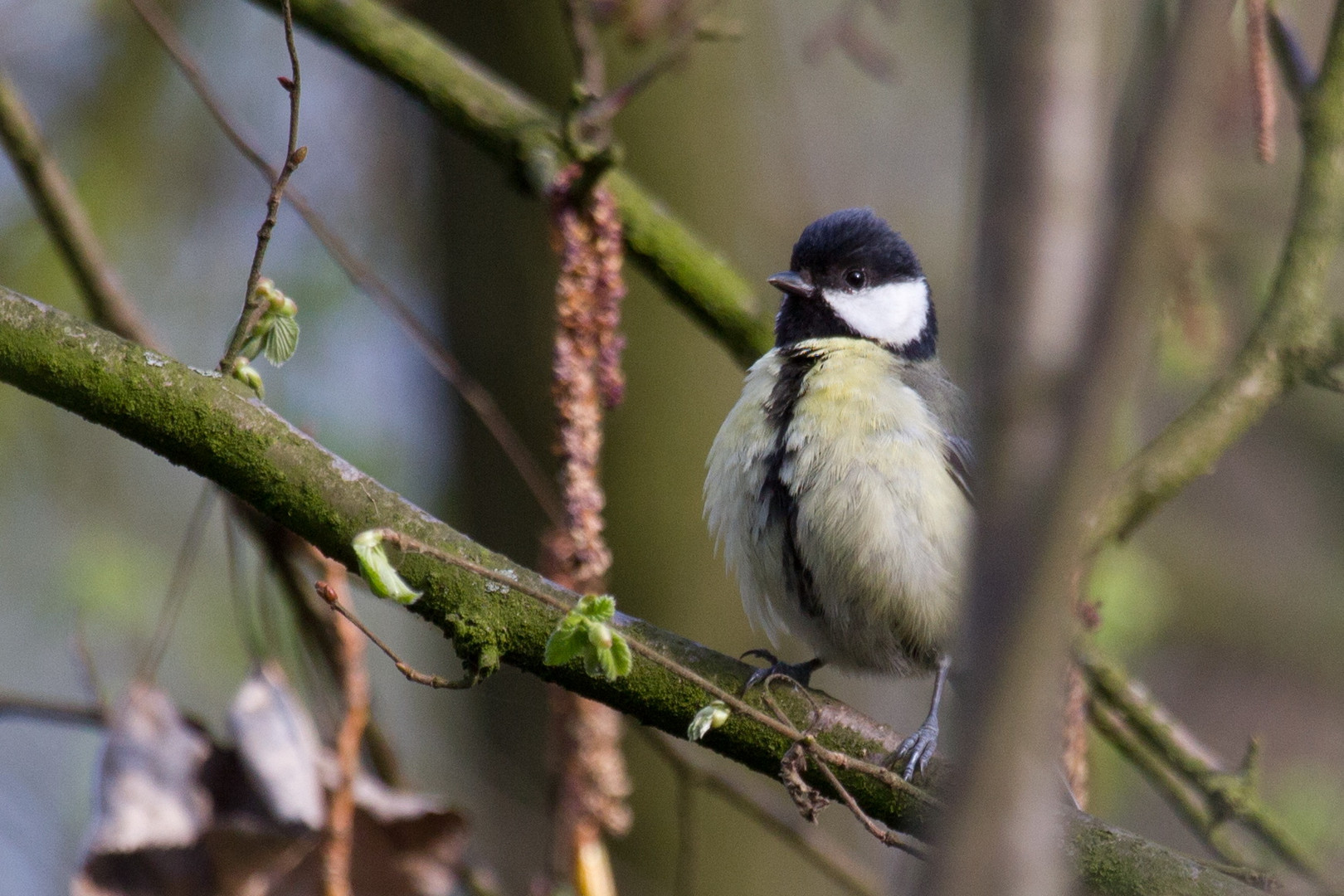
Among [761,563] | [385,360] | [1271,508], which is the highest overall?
[1271,508]

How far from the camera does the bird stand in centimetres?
239

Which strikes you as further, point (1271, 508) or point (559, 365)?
point (1271, 508)

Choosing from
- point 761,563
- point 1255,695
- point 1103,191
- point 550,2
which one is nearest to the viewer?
point 1103,191

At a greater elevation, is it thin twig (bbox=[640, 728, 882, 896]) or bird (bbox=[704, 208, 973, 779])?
bird (bbox=[704, 208, 973, 779])

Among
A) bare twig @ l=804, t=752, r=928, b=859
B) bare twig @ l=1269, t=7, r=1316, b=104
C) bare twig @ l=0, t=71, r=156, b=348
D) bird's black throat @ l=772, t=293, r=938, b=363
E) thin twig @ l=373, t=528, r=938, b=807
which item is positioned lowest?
bare twig @ l=804, t=752, r=928, b=859

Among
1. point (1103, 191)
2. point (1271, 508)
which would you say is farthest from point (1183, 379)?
point (1103, 191)

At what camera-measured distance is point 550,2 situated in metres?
3.92

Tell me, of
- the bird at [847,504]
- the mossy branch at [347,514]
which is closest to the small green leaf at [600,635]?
the mossy branch at [347,514]

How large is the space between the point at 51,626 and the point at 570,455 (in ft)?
13.0

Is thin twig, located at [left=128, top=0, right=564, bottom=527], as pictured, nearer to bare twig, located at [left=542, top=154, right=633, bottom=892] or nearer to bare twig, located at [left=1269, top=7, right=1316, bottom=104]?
bare twig, located at [left=542, top=154, right=633, bottom=892]

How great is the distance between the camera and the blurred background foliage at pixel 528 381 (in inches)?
151

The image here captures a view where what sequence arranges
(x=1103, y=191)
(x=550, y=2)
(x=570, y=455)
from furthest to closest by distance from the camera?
(x=550, y=2), (x=570, y=455), (x=1103, y=191)

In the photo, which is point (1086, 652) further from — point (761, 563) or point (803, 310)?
point (803, 310)

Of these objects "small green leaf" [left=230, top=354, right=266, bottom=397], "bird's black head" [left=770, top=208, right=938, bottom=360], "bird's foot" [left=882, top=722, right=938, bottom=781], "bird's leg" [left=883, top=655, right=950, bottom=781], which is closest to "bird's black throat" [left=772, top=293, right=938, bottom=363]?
"bird's black head" [left=770, top=208, right=938, bottom=360]
